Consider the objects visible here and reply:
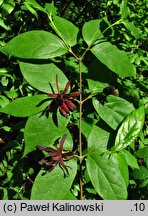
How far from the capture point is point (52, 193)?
1070mm

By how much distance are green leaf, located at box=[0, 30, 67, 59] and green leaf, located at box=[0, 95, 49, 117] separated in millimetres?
140

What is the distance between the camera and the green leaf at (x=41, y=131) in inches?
42.0

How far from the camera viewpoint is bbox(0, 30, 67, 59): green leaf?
1117mm

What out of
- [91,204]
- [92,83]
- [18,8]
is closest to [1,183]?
[91,204]

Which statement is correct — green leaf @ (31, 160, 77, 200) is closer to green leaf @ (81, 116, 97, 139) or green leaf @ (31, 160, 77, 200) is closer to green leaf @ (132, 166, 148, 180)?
green leaf @ (81, 116, 97, 139)

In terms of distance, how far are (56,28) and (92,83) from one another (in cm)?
24

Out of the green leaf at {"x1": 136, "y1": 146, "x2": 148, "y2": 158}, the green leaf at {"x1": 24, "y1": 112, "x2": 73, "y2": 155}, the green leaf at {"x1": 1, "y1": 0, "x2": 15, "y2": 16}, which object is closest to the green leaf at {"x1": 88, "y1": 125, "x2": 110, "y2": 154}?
the green leaf at {"x1": 24, "y1": 112, "x2": 73, "y2": 155}

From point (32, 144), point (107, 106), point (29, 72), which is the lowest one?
point (32, 144)

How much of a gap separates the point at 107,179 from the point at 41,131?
258 mm

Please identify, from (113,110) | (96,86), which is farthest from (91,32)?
(113,110)

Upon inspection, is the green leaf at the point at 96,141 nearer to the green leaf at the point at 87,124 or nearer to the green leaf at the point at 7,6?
the green leaf at the point at 87,124

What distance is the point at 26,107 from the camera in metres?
1.08

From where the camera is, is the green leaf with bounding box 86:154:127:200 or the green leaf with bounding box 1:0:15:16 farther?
the green leaf with bounding box 1:0:15:16

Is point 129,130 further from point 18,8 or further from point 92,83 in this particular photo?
point 18,8
